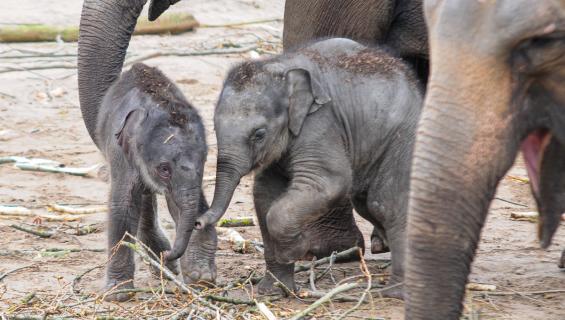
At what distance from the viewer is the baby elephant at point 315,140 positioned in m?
5.28

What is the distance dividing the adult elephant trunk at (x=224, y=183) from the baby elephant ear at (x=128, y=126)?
35 cm

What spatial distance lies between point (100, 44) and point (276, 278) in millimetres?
1258

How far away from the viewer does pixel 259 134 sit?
5.28 meters

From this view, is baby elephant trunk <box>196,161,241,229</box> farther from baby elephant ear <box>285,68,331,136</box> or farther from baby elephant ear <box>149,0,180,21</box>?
baby elephant ear <box>149,0,180,21</box>

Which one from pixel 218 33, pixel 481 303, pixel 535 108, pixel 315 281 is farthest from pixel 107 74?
pixel 218 33

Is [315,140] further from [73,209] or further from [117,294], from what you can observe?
[73,209]

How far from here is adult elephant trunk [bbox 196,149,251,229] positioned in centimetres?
513

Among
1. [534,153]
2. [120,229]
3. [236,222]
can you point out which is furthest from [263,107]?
[236,222]

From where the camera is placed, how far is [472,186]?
371cm

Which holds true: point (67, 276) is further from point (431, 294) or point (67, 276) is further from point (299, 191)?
point (431, 294)

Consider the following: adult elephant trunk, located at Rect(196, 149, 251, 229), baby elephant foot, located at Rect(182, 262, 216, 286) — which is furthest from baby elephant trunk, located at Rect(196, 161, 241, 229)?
baby elephant foot, located at Rect(182, 262, 216, 286)

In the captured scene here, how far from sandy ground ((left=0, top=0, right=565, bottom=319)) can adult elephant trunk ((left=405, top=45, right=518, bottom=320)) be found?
4.02 feet

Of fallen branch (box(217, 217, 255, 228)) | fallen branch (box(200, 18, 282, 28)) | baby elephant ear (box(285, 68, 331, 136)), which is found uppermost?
fallen branch (box(200, 18, 282, 28))

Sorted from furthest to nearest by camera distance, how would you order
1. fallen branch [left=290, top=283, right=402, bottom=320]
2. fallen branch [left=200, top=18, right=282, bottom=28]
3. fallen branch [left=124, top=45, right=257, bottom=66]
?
fallen branch [left=200, top=18, right=282, bottom=28]
fallen branch [left=124, top=45, right=257, bottom=66]
fallen branch [left=290, top=283, right=402, bottom=320]
